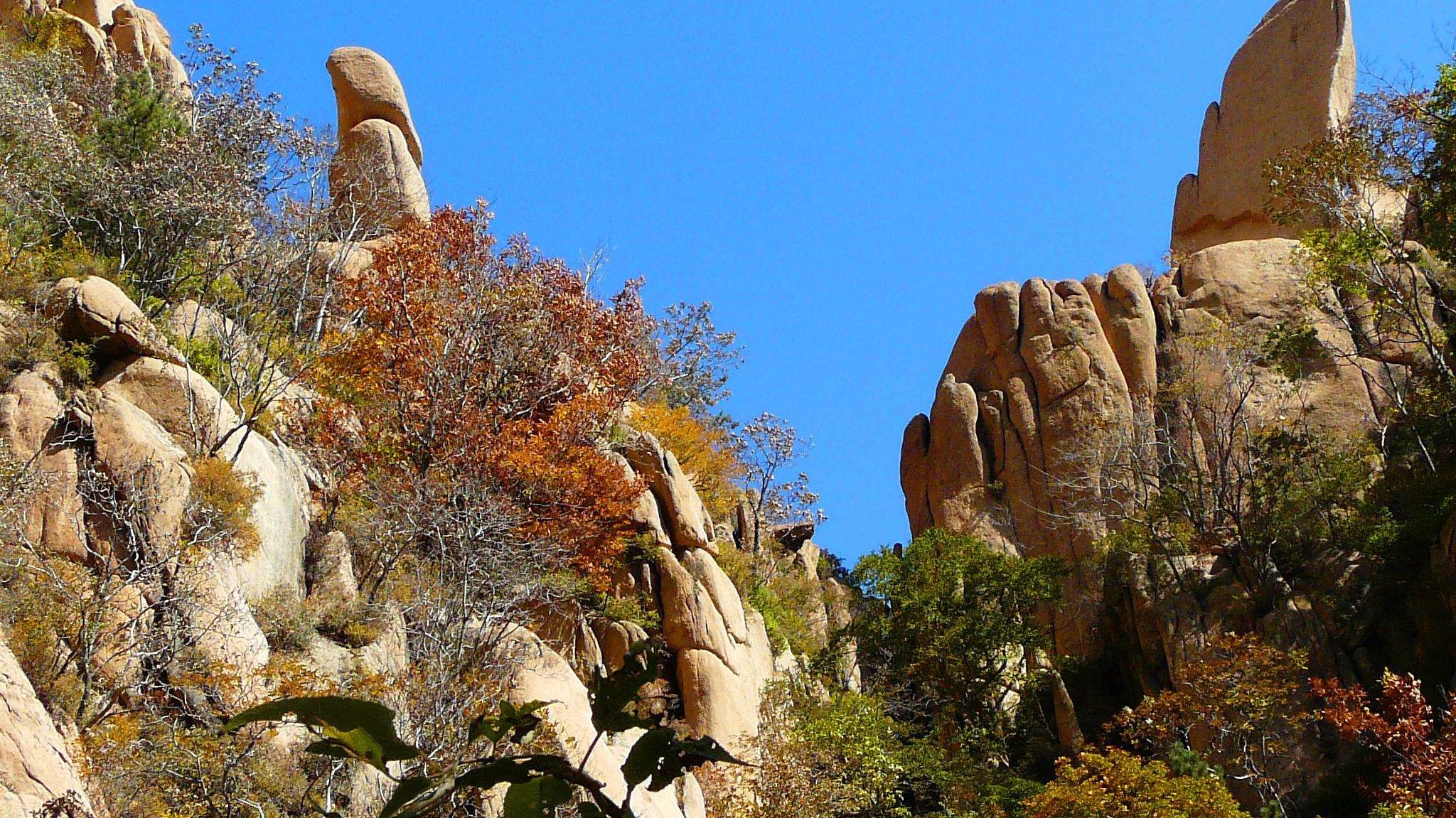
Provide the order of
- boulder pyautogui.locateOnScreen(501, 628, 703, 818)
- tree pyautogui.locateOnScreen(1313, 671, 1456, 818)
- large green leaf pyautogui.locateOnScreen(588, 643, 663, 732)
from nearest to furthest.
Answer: large green leaf pyautogui.locateOnScreen(588, 643, 663, 732)
tree pyautogui.locateOnScreen(1313, 671, 1456, 818)
boulder pyautogui.locateOnScreen(501, 628, 703, 818)

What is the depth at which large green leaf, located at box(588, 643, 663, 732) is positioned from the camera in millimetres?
962

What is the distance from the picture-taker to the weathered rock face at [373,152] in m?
28.8

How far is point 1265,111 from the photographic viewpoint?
3594 cm

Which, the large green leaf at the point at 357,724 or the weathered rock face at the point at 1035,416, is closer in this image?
the large green leaf at the point at 357,724

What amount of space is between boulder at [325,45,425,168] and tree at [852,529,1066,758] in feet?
55.3

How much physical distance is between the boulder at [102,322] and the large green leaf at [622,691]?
1717 cm

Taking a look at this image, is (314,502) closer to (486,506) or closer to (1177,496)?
(486,506)

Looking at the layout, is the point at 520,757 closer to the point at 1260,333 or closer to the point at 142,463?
the point at 142,463

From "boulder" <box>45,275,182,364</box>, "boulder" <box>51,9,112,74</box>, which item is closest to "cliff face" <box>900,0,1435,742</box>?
"boulder" <box>45,275,182,364</box>

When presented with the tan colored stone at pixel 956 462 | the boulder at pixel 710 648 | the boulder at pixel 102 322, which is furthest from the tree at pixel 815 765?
the tan colored stone at pixel 956 462

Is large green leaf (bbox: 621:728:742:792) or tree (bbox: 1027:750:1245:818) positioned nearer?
large green leaf (bbox: 621:728:742:792)

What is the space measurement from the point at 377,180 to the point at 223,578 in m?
17.6

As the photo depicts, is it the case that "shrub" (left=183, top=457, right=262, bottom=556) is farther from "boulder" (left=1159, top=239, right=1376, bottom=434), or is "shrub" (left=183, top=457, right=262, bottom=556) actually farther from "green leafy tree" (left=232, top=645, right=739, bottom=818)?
"boulder" (left=1159, top=239, right=1376, bottom=434)

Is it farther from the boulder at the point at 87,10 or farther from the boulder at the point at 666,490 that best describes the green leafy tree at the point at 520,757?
the boulder at the point at 87,10
